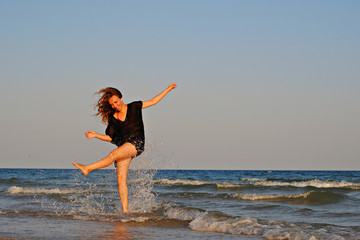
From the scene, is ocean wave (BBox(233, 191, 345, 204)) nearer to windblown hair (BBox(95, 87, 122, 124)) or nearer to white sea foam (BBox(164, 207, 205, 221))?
white sea foam (BBox(164, 207, 205, 221))

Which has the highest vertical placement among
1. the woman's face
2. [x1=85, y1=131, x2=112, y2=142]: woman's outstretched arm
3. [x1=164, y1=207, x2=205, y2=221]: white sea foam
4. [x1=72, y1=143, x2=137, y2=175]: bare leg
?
the woman's face

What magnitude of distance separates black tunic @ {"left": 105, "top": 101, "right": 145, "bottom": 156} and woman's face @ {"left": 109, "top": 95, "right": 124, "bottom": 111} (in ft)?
0.57

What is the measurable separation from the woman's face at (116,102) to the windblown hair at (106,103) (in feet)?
0.19

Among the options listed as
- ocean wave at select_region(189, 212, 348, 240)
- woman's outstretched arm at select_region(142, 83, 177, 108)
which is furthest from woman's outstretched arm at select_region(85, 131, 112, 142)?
ocean wave at select_region(189, 212, 348, 240)

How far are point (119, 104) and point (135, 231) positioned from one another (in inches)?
85.2

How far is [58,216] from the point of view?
360 inches

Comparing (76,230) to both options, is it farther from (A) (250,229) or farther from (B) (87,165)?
(A) (250,229)

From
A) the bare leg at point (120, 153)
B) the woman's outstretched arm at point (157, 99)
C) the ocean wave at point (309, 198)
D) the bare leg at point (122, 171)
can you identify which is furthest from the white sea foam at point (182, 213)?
the ocean wave at point (309, 198)

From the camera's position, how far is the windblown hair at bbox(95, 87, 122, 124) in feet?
26.2

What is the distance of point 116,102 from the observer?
7.96m

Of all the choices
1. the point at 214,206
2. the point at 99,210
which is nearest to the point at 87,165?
the point at 99,210

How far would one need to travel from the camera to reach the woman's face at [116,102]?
794 centimetres

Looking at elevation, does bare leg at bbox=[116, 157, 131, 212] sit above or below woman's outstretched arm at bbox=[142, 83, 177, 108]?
below

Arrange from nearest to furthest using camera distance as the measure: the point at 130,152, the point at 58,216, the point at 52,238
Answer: the point at 52,238 → the point at 130,152 → the point at 58,216
